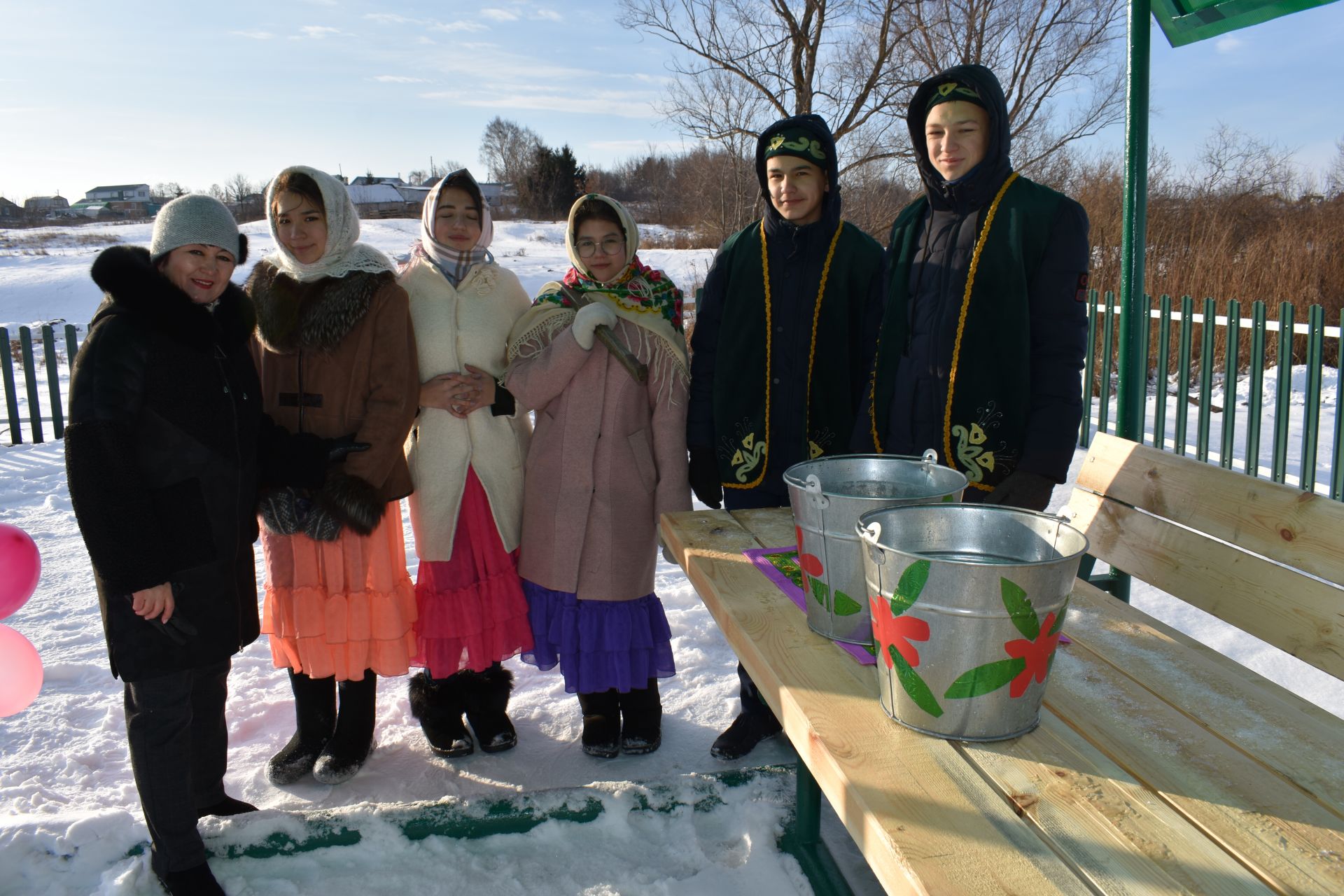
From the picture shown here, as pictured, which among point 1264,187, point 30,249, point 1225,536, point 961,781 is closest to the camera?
point 961,781

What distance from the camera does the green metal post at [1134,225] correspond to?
275 centimetres

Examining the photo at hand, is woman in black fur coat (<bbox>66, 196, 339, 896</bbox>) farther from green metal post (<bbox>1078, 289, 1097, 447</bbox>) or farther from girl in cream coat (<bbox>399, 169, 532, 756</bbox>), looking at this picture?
green metal post (<bbox>1078, 289, 1097, 447</bbox>)

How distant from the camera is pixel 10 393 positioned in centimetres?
842

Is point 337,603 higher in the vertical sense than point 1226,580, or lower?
lower

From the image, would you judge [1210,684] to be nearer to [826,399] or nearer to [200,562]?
[826,399]

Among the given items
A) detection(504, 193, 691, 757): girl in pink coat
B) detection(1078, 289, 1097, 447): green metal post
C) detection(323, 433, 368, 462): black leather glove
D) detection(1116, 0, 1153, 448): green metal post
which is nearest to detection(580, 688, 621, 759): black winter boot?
detection(504, 193, 691, 757): girl in pink coat

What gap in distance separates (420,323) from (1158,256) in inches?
514

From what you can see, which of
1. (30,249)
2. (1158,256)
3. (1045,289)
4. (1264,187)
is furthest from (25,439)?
(30,249)

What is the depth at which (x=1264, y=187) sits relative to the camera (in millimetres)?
15477

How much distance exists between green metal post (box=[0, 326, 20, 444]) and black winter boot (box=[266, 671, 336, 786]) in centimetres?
708

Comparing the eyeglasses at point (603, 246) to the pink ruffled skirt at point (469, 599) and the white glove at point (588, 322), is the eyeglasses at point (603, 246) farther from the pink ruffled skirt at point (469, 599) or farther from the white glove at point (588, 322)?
the pink ruffled skirt at point (469, 599)

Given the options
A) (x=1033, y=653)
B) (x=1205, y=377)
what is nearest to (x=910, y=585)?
(x=1033, y=653)

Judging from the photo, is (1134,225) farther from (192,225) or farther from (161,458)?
(161,458)

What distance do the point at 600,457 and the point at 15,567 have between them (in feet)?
4.97
